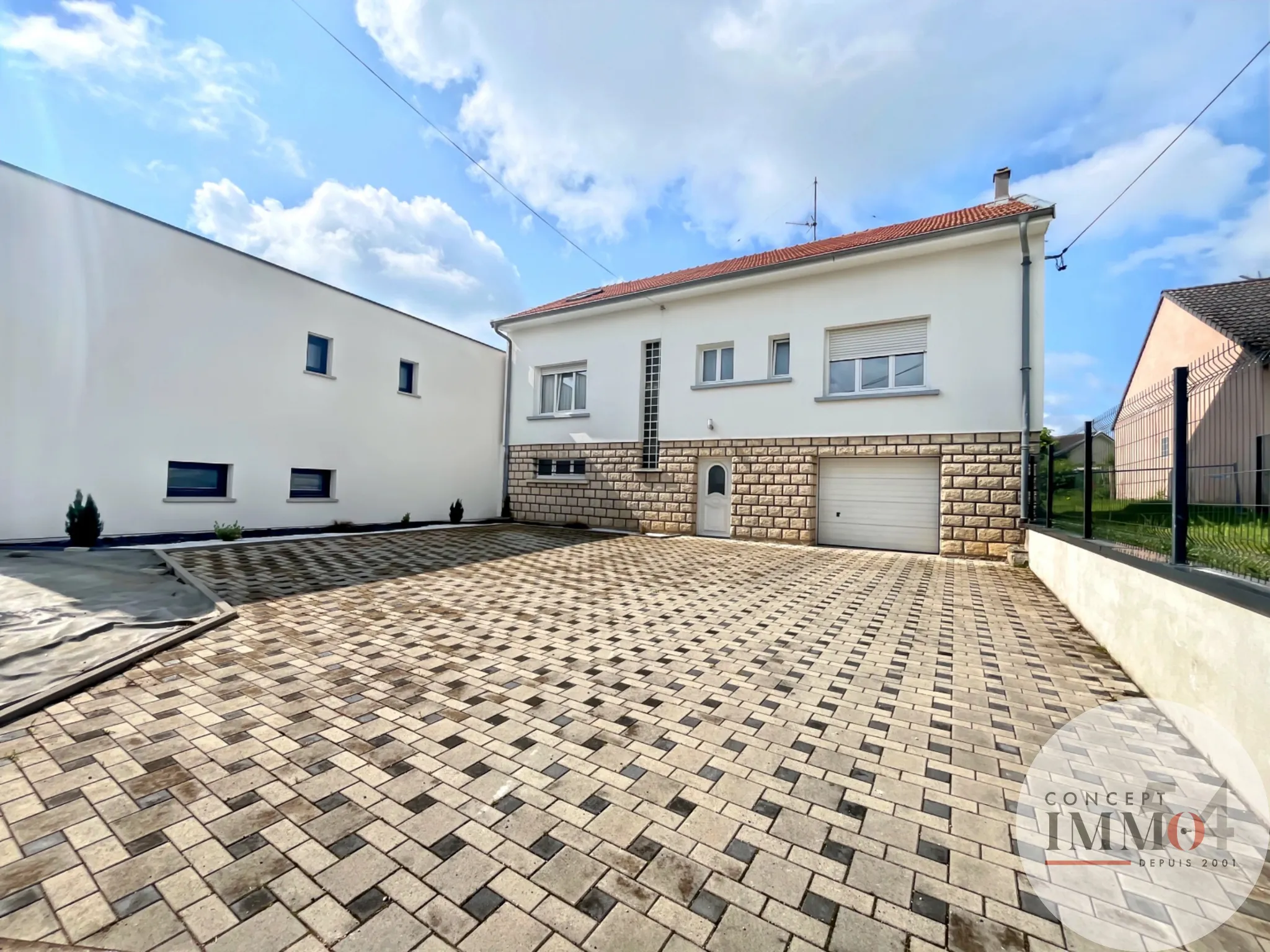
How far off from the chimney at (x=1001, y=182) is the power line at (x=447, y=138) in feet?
29.6

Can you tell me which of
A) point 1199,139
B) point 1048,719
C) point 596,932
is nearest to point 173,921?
point 596,932

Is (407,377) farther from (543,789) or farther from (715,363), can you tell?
(543,789)

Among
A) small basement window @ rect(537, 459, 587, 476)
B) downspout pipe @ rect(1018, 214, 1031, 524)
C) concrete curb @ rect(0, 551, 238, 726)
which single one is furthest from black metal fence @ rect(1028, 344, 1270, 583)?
small basement window @ rect(537, 459, 587, 476)

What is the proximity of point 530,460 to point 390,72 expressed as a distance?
30.5 feet

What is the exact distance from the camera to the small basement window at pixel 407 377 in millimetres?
13164

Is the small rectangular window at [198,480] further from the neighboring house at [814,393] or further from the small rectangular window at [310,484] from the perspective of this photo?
the neighboring house at [814,393]

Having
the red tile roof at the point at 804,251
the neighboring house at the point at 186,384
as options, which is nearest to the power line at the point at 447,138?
the red tile roof at the point at 804,251

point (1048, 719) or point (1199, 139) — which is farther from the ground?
point (1199, 139)

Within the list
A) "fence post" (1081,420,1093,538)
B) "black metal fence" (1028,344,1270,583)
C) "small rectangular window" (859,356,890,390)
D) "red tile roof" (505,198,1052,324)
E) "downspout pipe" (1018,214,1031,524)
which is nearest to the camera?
"black metal fence" (1028,344,1270,583)

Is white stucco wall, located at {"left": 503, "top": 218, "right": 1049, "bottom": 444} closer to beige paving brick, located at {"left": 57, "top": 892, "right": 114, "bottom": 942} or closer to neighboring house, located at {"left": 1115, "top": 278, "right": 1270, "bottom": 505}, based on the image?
neighboring house, located at {"left": 1115, "top": 278, "right": 1270, "bottom": 505}

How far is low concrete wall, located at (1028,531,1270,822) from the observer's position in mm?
2127

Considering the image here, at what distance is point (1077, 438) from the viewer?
572cm

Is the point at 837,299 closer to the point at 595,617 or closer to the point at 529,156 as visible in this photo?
the point at 529,156

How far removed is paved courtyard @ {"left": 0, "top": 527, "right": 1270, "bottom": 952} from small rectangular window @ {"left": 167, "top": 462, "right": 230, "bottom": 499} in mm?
6805
